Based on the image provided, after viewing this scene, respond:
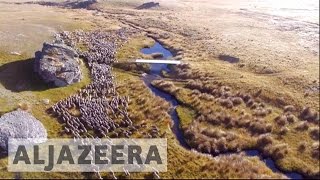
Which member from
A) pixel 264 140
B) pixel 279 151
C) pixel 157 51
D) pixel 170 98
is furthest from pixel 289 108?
pixel 157 51

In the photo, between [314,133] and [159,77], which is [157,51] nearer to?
[159,77]

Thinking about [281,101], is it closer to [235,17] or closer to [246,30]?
[246,30]

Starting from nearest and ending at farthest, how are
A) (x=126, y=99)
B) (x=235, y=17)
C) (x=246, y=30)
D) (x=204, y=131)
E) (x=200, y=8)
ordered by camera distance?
(x=204, y=131)
(x=126, y=99)
(x=246, y=30)
(x=235, y=17)
(x=200, y=8)

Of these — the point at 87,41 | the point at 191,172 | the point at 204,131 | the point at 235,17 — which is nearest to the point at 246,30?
the point at 235,17

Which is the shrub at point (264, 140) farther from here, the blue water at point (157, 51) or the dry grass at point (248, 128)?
the blue water at point (157, 51)

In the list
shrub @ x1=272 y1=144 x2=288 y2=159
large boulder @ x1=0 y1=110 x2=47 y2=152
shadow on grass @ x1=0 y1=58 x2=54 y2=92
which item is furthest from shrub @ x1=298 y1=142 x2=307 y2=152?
shadow on grass @ x1=0 y1=58 x2=54 y2=92
